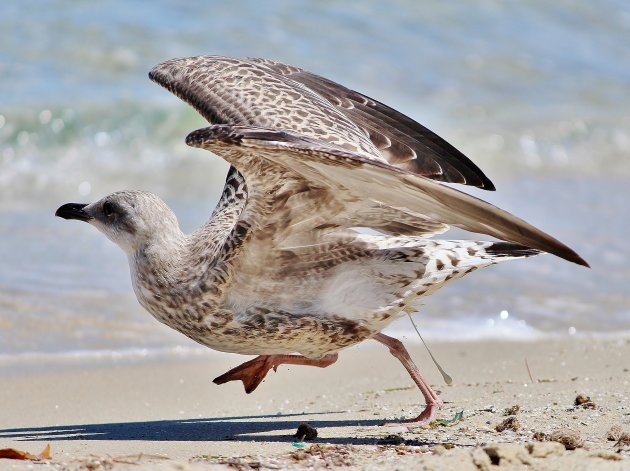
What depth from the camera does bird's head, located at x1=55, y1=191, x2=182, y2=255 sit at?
5379 mm

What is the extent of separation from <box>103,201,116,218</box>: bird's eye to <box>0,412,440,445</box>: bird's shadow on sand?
37.6 inches

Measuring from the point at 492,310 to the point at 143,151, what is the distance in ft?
17.4

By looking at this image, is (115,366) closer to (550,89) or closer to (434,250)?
(434,250)

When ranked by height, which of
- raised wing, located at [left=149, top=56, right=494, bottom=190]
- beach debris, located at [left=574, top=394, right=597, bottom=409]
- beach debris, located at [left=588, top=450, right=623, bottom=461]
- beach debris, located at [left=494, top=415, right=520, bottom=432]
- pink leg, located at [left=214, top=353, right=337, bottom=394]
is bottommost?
beach debris, located at [left=588, top=450, right=623, bottom=461]

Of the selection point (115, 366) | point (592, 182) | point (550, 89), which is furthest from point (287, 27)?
point (115, 366)

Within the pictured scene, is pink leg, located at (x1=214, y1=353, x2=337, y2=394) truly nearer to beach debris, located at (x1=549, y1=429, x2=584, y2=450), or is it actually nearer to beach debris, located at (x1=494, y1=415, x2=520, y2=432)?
beach debris, located at (x1=494, y1=415, x2=520, y2=432)

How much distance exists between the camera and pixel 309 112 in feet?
18.3

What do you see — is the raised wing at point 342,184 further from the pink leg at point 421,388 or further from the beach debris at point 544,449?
the pink leg at point 421,388

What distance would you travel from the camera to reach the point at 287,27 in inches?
590

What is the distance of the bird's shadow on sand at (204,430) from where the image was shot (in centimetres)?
493

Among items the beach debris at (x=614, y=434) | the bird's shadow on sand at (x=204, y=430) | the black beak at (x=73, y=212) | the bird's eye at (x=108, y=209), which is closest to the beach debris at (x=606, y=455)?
the beach debris at (x=614, y=434)

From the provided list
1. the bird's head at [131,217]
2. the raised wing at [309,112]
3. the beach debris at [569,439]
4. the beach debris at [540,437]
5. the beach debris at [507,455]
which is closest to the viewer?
the beach debris at [507,455]

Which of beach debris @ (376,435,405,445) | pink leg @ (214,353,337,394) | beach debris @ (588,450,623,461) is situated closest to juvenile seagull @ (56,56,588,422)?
pink leg @ (214,353,337,394)

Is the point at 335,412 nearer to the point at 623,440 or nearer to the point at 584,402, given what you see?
the point at 584,402
